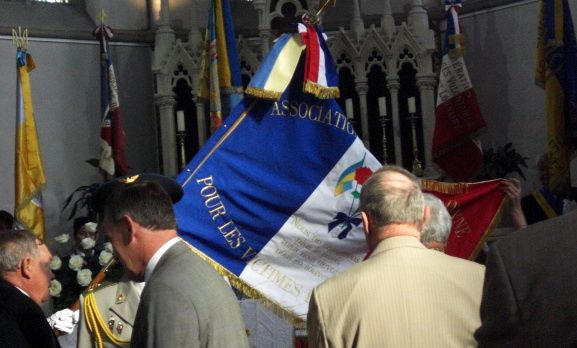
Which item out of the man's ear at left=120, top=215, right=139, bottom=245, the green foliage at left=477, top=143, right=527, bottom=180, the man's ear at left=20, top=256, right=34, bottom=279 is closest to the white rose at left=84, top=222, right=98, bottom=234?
the green foliage at left=477, top=143, right=527, bottom=180

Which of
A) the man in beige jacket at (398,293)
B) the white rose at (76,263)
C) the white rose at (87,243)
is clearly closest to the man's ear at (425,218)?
the man in beige jacket at (398,293)

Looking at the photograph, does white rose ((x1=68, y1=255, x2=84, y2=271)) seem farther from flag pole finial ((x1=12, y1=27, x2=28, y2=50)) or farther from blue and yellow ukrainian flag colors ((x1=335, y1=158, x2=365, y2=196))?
blue and yellow ukrainian flag colors ((x1=335, y1=158, x2=365, y2=196))

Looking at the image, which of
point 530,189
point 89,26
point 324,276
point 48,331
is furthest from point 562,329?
point 89,26

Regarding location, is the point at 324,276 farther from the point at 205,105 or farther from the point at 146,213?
the point at 205,105

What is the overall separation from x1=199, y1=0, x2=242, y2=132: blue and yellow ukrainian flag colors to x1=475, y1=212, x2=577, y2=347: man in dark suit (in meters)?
5.73

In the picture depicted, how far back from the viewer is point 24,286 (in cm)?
334

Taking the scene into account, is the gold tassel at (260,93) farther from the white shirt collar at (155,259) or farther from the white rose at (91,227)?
the white rose at (91,227)

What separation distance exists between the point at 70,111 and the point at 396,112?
2936 mm

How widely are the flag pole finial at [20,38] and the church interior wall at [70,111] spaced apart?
0.14 meters

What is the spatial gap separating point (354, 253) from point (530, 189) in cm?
442

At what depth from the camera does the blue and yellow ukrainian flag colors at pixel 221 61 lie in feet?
23.5

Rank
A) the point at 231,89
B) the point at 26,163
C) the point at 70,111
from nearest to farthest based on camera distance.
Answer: the point at 231,89
the point at 26,163
the point at 70,111

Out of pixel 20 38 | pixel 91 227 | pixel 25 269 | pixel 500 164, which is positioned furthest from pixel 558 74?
pixel 25 269

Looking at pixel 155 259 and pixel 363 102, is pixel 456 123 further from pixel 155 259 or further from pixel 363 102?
pixel 155 259
